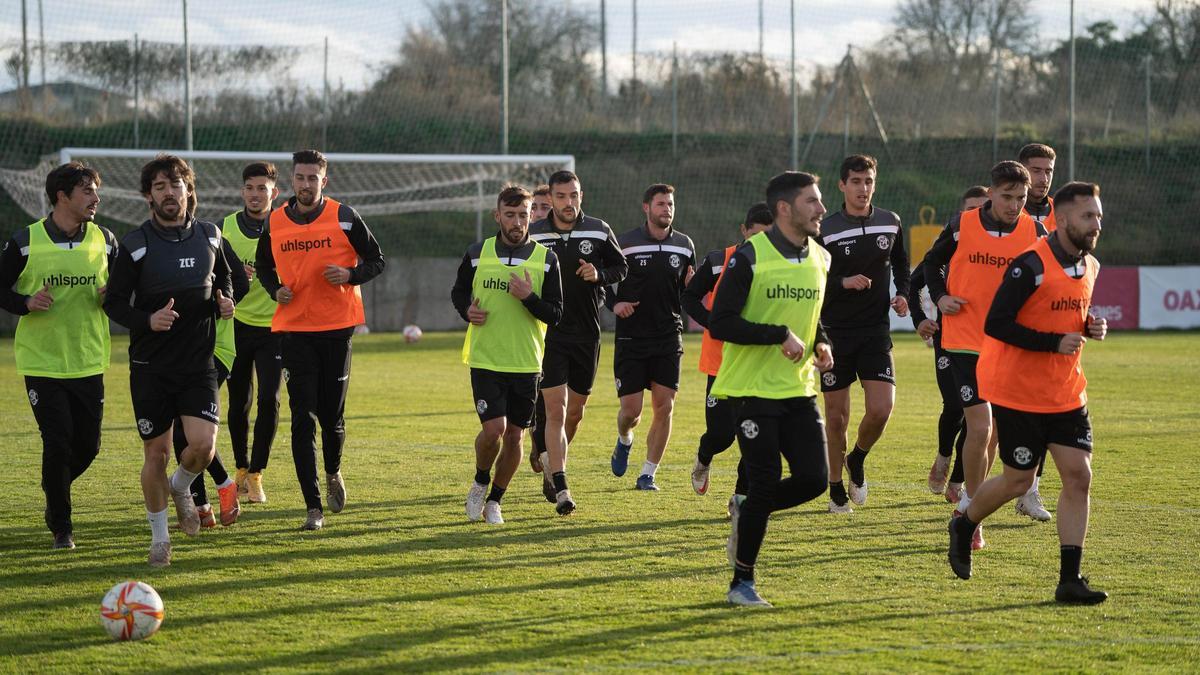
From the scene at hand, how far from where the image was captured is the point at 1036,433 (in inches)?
260

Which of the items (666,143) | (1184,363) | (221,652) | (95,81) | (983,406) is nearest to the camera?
(221,652)

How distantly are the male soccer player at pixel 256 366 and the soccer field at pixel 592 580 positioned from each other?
1.06 feet

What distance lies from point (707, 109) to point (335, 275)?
2715 centimetres

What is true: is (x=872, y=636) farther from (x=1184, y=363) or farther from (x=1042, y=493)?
(x=1184, y=363)

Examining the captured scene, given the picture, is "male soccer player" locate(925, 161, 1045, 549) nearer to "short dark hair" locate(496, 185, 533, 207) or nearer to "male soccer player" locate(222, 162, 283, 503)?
"short dark hair" locate(496, 185, 533, 207)

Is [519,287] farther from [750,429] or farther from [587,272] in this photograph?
[750,429]

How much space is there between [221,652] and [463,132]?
1121 inches

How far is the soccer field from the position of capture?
218 inches

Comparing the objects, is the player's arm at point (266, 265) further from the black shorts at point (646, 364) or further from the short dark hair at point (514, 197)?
the black shorts at point (646, 364)

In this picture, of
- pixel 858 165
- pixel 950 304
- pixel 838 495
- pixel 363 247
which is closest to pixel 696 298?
pixel 950 304

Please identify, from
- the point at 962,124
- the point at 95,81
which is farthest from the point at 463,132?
the point at 962,124

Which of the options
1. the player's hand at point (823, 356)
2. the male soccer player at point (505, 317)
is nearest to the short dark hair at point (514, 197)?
the male soccer player at point (505, 317)

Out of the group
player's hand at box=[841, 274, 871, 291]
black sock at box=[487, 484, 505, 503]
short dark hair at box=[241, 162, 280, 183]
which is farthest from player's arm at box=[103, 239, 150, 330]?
player's hand at box=[841, 274, 871, 291]

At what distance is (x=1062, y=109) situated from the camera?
3369cm
